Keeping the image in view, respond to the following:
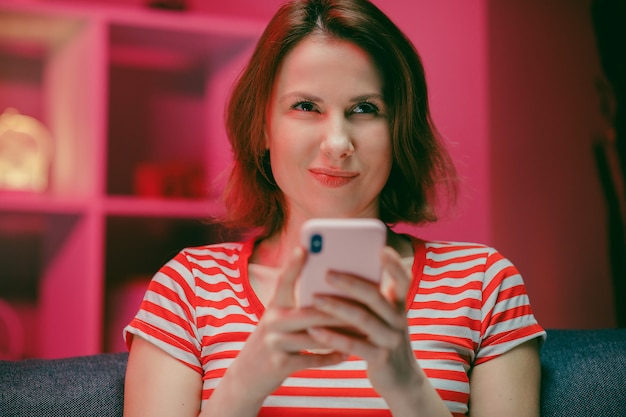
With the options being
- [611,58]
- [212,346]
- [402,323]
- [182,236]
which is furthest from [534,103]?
[402,323]

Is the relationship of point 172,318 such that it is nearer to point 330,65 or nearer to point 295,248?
point 295,248

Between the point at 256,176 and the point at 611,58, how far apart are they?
1.35 metres

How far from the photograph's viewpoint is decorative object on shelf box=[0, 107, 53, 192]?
8.04 feet

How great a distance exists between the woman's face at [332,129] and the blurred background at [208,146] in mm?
953

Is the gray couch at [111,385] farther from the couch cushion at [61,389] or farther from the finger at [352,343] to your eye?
the finger at [352,343]

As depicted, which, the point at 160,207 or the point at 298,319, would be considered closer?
the point at 298,319

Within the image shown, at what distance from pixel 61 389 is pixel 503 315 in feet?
2.27

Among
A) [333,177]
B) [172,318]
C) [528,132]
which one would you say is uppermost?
[528,132]

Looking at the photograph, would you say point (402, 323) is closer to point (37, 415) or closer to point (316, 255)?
point (316, 255)

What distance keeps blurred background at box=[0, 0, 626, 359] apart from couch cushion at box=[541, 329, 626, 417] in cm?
94

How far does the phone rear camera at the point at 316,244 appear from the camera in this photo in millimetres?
920

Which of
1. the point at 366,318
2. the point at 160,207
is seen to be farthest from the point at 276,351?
the point at 160,207

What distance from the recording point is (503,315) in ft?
4.33

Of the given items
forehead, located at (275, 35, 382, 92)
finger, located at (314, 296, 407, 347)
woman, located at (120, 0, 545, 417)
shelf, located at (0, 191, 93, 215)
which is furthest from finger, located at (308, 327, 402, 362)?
shelf, located at (0, 191, 93, 215)
